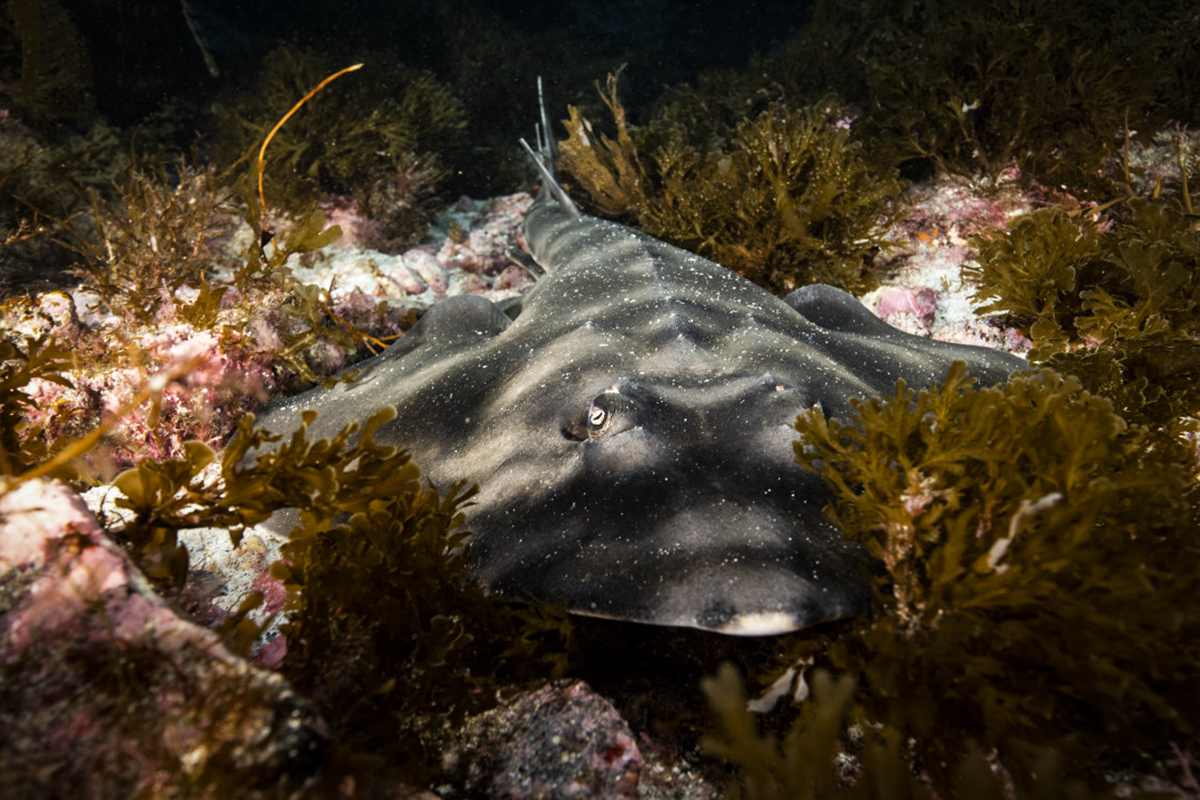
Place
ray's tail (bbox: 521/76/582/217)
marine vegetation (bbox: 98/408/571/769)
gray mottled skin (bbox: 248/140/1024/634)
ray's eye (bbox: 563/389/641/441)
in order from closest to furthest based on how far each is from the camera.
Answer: marine vegetation (bbox: 98/408/571/769) < gray mottled skin (bbox: 248/140/1024/634) < ray's eye (bbox: 563/389/641/441) < ray's tail (bbox: 521/76/582/217)

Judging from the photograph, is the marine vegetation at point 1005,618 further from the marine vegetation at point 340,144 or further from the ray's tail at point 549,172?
the marine vegetation at point 340,144

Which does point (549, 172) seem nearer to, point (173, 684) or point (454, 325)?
point (454, 325)

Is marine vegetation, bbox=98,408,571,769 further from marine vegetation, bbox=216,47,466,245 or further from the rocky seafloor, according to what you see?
marine vegetation, bbox=216,47,466,245

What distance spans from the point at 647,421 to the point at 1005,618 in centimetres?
154

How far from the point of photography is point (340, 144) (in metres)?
8.01

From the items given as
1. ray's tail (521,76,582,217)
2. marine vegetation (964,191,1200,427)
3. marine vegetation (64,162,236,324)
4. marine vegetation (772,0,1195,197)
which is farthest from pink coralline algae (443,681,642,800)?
marine vegetation (772,0,1195,197)

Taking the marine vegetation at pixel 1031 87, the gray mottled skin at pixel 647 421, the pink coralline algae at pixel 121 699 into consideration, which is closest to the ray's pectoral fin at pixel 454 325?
the gray mottled skin at pixel 647 421

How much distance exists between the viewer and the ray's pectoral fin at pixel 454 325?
4.73 metres

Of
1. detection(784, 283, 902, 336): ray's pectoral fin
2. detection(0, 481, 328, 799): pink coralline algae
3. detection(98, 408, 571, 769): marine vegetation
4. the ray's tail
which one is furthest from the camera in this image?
the ray's tail

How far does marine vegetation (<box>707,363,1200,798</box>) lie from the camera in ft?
5.22

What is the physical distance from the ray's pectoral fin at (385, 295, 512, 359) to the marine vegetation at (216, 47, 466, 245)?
3.68 metres

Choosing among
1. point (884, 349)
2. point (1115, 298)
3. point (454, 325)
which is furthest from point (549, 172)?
point (1115, 298)

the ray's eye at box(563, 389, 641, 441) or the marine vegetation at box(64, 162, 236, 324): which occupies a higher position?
the marine vegetation at box(64, 162, 236, 324)

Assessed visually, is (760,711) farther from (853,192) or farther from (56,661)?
(853,192)
